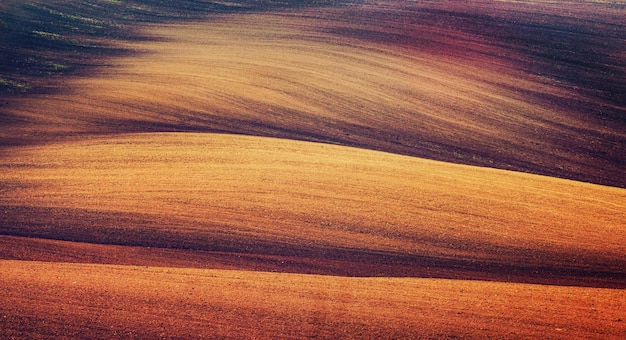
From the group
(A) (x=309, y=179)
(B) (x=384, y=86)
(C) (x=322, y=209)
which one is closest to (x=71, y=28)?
(B) (x=384, y=86)

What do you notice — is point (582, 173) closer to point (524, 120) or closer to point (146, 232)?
point (524, 120)

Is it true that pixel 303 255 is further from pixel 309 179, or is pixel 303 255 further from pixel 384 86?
pixel 384 86

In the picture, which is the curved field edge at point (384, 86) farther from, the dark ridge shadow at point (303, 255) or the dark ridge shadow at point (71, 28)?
the dark ridge shadow at point (303, 255)

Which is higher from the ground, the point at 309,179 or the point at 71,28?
the point at 71,28

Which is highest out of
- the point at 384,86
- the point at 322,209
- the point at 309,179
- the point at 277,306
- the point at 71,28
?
the point at 71,28

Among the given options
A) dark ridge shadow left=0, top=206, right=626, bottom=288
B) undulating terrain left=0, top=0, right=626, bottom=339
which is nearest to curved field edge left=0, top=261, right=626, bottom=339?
undulating terrain left=0, top=0, right=626, bottom=339

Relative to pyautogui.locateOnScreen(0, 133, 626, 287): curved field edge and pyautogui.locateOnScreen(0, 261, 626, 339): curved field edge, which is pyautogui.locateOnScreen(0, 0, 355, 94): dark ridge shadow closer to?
pyautogui.locateOnScreen(0, 133, 626, 287): curved field edge
